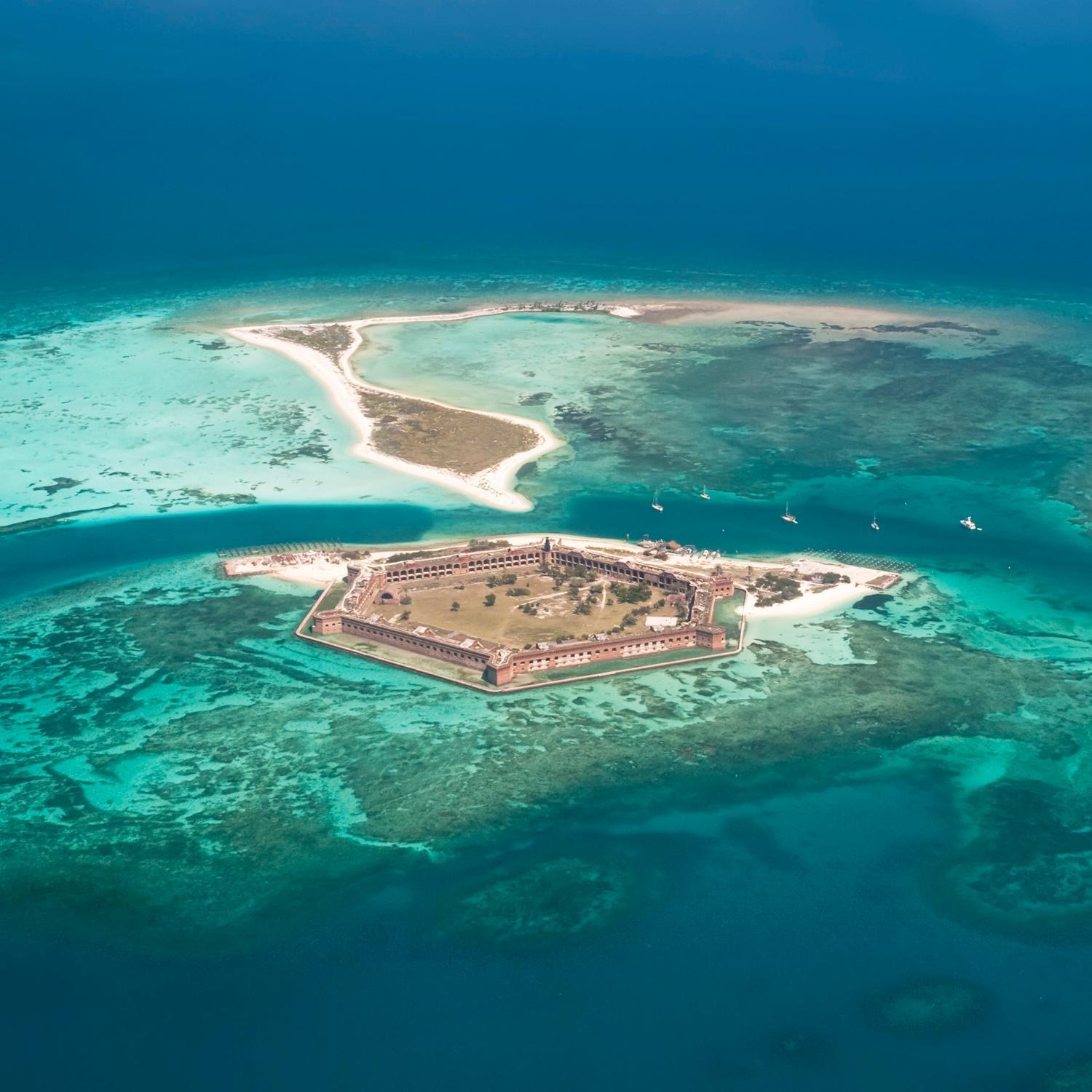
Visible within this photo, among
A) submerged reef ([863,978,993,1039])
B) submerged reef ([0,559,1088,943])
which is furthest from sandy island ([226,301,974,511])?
submerged reef ([863,978,993,1039])

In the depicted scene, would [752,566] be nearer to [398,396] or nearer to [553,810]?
[553,810]

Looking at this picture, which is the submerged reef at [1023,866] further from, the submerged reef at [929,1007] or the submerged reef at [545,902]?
the submerged reef at [545,902]

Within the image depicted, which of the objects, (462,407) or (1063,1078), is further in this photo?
(462,407)

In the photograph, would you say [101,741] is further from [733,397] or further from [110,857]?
[733,397]

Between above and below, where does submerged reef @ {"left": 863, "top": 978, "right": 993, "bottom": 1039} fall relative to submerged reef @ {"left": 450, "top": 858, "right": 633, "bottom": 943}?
below

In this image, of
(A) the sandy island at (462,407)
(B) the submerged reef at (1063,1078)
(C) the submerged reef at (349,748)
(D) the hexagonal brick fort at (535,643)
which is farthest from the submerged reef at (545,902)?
(A) the sandy island at (462,407)

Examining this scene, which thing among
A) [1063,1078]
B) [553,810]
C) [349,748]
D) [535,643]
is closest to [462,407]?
[535,643]

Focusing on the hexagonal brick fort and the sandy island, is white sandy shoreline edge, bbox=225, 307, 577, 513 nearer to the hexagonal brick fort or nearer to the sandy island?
the sandy island
